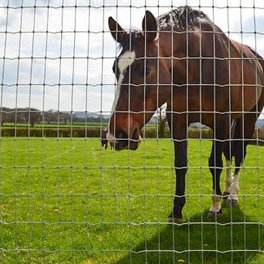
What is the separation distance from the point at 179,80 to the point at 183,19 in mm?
685

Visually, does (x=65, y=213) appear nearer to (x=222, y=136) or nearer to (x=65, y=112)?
(x=222, y=136)

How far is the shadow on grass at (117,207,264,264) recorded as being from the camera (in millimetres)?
4023

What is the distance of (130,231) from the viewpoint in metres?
5.00

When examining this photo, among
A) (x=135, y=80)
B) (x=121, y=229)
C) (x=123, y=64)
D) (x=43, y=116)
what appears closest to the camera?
(x=43, y=116)

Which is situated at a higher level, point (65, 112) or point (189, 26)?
point (189, 26)

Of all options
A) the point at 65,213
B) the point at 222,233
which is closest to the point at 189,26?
the point at 222,233

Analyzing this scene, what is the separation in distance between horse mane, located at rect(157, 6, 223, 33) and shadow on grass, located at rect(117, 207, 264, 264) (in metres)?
2.00

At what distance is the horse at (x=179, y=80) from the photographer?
4074 mm

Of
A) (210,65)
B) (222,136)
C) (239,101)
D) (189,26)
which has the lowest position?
(222,136)

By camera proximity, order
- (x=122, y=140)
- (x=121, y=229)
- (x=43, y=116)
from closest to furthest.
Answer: (x=43, y=116) < (x=122, y=140) < (x=121, y=229)

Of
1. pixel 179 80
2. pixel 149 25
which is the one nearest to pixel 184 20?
pixel 179 80

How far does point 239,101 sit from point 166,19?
1521 mm

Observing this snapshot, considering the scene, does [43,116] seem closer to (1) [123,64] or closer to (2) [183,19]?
(1) [123,64]

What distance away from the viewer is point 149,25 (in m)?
4.43
